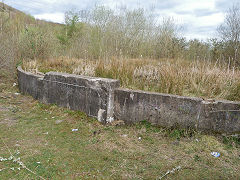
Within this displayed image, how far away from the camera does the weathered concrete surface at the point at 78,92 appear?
3.77m

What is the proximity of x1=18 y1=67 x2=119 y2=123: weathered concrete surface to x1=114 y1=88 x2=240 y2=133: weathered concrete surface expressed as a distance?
0.21 metres

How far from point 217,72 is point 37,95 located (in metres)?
4.31

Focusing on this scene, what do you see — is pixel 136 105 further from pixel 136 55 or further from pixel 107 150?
pixel 136 55

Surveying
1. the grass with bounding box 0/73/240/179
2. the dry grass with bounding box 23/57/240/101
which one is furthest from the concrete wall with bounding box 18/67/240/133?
the dry grass with bounding box 23/57/240/101

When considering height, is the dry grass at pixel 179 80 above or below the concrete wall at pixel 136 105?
above

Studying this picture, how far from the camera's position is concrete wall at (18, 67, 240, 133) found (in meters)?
3.23

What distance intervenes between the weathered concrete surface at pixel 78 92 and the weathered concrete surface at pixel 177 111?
21cm

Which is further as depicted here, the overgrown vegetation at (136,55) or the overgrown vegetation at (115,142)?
the overgrown vegetation at (136,55)

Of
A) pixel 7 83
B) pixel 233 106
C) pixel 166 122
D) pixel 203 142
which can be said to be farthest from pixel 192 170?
pixel 7 83

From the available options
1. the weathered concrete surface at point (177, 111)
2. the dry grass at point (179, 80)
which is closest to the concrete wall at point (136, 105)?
the weathered concrete surface at point (177, 111)

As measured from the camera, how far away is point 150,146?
10.3ft

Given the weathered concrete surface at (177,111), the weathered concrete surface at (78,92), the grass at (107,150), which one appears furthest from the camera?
the weathered concrete surface at (78,92)

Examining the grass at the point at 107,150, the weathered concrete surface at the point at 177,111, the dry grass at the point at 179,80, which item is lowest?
the grass at the point at 107,150

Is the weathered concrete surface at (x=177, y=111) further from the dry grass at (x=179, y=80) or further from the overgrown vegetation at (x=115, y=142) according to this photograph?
the dry grass at (x=179, y=80)
